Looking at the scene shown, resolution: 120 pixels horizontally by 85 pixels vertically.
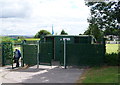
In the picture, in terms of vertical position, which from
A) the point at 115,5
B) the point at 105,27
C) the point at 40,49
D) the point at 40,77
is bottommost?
the point at 40,77

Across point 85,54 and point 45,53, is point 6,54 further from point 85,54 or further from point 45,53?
point 85,54

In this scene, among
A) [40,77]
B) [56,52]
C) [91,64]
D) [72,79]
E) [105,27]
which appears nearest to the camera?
[72,79]

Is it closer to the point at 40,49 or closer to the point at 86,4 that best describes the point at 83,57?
the point at 40,49

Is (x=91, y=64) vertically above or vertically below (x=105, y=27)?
below

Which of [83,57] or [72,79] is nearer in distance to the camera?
[72,79]

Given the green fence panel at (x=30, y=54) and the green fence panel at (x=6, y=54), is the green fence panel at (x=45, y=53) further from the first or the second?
the green fence panel at (x=6, y=54)

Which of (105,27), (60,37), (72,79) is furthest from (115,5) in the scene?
(72,79)

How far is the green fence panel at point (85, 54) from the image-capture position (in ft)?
51.7

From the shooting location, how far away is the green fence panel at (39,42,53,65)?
16.2 meters

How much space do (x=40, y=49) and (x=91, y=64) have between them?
3646 millimetres

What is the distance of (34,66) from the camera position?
16781 millimetres

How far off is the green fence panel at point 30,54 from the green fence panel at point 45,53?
0.43 m

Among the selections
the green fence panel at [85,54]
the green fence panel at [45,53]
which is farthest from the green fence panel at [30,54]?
the green fence panel at [85,54]

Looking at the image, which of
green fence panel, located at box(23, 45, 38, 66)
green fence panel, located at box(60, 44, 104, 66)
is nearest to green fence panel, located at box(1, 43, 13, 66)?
green fence panel, located at box(23, 45, 38, 66)
